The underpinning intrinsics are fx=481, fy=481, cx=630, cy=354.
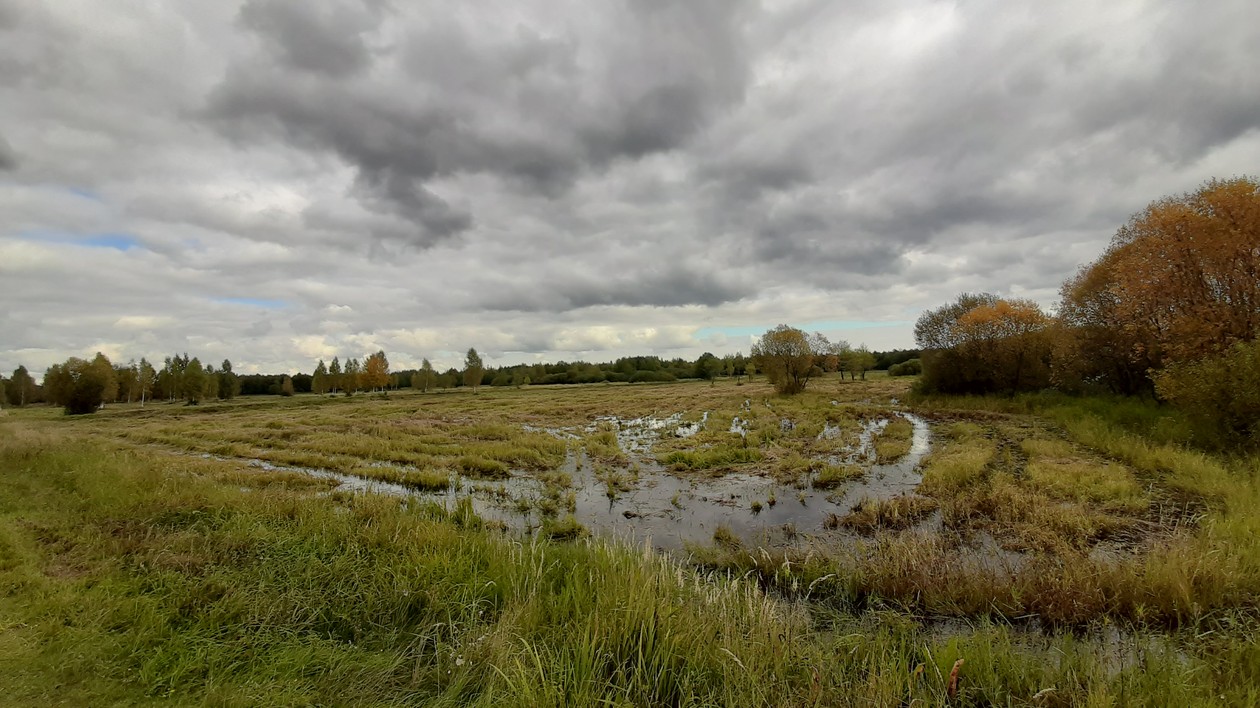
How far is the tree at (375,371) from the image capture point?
323 feet

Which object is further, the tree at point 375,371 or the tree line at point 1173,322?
the tree at point 375,371

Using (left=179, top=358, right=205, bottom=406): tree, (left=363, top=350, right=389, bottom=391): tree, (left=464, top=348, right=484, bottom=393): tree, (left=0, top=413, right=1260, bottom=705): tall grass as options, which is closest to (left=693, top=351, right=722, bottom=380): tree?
(left=464, top=348, right=484, bottom=393): tree

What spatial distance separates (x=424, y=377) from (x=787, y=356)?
8288 centimetres

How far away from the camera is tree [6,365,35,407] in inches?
3819

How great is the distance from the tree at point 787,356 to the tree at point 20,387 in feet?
471

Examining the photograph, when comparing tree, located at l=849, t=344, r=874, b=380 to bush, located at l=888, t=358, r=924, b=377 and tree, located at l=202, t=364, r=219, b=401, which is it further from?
tree, located at l=202, t=364, r=219, b=401

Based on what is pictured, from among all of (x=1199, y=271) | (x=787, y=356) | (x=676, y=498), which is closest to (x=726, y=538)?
(x=676, y=498)

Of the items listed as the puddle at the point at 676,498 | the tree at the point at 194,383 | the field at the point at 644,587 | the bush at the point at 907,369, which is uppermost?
the tree at the point at 194,383

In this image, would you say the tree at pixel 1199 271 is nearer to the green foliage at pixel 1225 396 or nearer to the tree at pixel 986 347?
the green foliage at pixel 1225 396

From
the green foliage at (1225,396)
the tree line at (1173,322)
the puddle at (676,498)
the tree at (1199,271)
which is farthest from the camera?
the tree at (1199,271)

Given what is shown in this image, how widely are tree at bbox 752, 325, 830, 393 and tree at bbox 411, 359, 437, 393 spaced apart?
79019 millimetres

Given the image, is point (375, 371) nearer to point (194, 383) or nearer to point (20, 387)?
point (194, 383)

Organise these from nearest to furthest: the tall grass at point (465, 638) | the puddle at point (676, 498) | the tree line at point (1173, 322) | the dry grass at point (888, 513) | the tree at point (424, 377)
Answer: the tall grass at point (465, 638) → the dry grass at point (888, 513) → the puddle at point (676, 498) → the tree line at point (1173, 322) → the tree at point (424, 377)

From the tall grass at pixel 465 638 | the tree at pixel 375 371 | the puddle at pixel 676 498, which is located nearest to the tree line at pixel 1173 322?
the puddle at pixel 676 498
